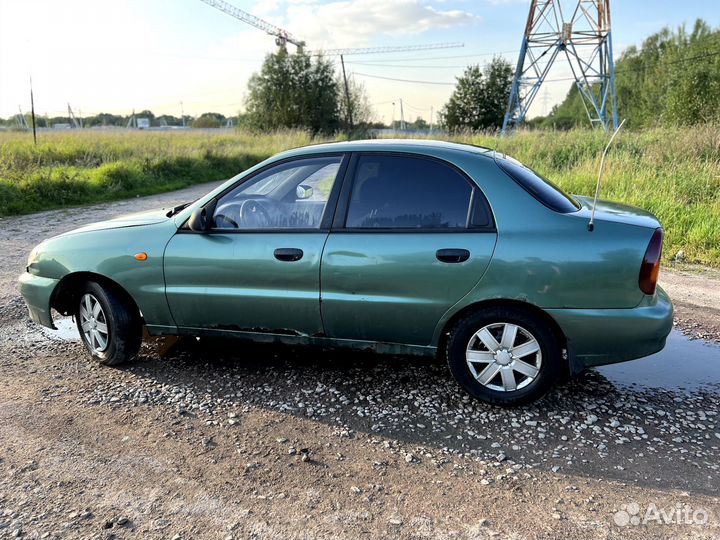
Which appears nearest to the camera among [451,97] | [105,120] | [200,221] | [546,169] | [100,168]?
[200,221]

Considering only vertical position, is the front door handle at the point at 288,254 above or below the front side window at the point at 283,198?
below

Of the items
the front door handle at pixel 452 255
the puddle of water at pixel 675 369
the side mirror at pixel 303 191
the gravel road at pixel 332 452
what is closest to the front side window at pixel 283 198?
the side mirror at pixel 303 191

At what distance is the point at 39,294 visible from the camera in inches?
171

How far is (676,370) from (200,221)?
3.77 meters

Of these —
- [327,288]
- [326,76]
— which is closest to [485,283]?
[327,288]

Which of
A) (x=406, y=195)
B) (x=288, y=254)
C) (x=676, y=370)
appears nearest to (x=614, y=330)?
(x=676, y=370)

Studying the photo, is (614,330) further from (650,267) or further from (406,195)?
(406,195)

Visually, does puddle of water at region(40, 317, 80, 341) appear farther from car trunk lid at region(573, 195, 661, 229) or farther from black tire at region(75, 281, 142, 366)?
car trunk lid at region(573, 195, 661, 229)

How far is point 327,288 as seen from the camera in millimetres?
3670

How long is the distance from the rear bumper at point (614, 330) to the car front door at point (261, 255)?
5.33 feet

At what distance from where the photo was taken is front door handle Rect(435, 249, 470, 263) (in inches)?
134

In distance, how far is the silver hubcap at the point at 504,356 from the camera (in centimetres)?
348

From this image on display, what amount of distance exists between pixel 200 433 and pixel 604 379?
9.47ft

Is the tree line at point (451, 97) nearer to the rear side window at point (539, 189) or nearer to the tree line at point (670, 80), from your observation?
the tree line at point (670, 80)
